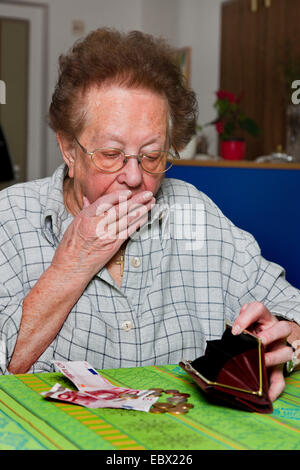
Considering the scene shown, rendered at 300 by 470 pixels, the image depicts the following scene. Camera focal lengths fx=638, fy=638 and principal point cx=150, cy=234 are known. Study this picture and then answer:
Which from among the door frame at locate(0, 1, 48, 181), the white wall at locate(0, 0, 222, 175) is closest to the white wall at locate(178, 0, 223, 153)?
the white wall at locate(0, 0, 222, 175)

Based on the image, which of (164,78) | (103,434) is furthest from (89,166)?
(103,434)

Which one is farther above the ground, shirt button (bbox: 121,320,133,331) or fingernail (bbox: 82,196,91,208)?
fingernail (bbox: 82,196,91,208)

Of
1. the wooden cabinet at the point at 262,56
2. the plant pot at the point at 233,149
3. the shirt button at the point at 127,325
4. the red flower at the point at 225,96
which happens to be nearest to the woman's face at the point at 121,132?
the shirt button at the point at 127,325

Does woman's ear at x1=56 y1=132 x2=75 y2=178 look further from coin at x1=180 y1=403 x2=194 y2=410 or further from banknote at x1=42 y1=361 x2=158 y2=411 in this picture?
coin at x1=180 y1=403 x2=194 y2=410

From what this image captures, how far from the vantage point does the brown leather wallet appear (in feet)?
3.13

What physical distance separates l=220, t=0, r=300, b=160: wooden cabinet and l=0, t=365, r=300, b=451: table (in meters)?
3.25

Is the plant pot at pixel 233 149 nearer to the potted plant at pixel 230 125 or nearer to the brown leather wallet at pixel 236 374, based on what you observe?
the potted plant at pixel 230 125

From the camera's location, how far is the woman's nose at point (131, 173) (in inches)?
54.4

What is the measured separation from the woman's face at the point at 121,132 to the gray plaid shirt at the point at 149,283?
12cm

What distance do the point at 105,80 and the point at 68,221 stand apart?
33cm

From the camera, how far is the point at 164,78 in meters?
1.47

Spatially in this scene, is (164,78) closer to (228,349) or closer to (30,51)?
(228,349)

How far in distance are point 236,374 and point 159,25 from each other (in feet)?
16.3

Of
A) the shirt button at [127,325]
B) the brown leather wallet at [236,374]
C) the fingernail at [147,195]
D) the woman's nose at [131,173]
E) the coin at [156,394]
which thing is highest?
the woman's nose at [131,173]
